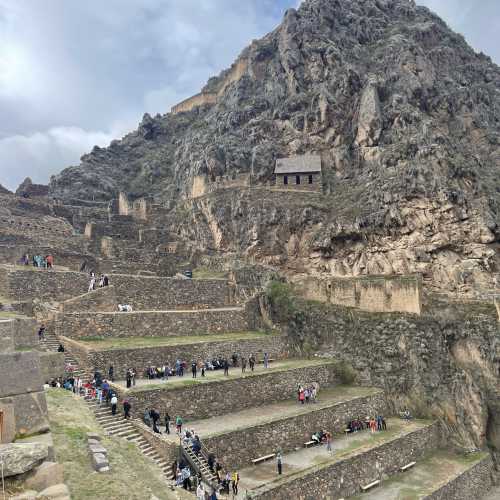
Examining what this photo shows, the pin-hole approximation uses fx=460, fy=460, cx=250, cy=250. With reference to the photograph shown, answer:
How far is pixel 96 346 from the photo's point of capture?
16.6 meters

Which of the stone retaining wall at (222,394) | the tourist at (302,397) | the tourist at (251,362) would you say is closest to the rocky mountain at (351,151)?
the tourist at (251,362)

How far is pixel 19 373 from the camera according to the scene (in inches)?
271

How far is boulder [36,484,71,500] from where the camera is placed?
5.63 metres

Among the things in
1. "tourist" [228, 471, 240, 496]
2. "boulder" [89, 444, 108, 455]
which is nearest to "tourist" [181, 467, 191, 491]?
"tourist" [228, 471, 240, 496]

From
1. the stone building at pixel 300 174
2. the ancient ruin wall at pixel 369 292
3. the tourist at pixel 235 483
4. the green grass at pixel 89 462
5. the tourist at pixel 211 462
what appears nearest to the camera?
the green grass at pixel 89 462

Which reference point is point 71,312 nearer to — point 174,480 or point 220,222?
point 174,480

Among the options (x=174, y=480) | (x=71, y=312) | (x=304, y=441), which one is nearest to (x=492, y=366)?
(x=304, y=441)

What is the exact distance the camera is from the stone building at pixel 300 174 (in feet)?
114

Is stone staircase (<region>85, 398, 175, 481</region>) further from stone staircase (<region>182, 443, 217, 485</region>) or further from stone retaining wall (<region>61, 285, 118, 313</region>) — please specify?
stone retaining wall (<region>61, 285, 118, 313</region>)

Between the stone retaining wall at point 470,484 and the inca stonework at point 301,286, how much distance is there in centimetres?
10

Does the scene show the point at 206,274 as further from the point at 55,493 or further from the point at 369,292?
the point at 55,493

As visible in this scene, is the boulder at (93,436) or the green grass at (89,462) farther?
the boulder at (93,436)

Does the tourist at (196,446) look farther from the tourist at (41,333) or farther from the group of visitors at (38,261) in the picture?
the group of visitors at (38,261)

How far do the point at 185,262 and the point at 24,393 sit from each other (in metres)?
24.0
